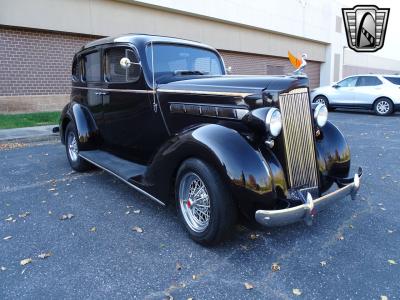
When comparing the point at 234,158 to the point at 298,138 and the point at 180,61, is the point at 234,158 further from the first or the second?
the point at 180,61

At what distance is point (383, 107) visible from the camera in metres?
12.7

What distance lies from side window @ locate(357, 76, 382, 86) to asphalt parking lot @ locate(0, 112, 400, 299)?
377 inches

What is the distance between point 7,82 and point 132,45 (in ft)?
25.1

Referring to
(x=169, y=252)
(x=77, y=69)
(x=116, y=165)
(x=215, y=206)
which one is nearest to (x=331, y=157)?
(x=215, y=206)

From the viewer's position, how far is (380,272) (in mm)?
2727

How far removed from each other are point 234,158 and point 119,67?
2498mm

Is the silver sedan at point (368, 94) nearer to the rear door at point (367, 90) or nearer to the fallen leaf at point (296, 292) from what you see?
the rear door at point (367, 90)

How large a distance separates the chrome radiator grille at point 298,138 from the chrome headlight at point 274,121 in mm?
122

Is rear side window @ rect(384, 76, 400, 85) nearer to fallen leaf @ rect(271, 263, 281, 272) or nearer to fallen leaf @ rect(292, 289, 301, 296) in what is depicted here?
fallen leaf @ rect(271, 263, 281, 272)

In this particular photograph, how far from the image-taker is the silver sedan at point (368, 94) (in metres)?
12.5

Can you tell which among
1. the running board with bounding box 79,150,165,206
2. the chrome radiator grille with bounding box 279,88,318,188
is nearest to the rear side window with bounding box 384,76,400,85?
the chrome radiator grille with bounding box 279,88,318,188

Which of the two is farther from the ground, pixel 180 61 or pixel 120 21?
pixel 120 21

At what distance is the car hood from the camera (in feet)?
9.95

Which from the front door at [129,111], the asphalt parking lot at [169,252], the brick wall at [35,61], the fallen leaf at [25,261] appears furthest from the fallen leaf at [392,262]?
the brick wall at [35,61]
